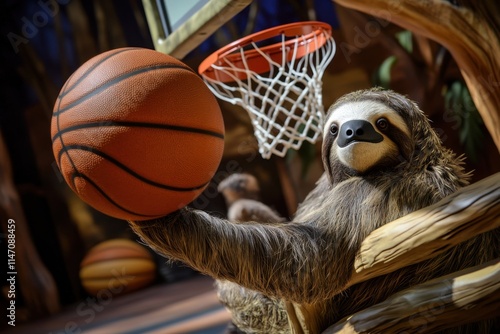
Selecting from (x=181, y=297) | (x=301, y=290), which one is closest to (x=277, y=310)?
(x=301, y=290)

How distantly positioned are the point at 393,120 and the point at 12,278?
3862 millimetres

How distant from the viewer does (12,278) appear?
4.34m

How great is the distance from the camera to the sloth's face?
4.61 ft

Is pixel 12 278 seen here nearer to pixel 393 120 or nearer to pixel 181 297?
pixel 181 297

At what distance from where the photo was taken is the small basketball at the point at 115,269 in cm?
451

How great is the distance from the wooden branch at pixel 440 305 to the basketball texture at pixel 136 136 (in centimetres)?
57

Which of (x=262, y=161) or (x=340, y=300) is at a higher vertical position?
(x=340, y=300)

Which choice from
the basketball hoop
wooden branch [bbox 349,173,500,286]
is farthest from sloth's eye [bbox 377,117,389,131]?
the basketball hoop

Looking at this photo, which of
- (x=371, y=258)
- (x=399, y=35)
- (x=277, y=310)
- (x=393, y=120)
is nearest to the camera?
(x=371, y=258)

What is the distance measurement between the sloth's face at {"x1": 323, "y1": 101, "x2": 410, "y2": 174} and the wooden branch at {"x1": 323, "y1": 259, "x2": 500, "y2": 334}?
1.12 ft

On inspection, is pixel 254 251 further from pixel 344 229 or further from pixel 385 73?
pixel 385 73

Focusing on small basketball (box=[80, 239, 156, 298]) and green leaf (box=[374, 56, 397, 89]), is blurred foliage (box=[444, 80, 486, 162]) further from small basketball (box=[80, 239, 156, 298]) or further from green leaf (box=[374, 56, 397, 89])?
small basketball (box=[80, 239, 156, 298])

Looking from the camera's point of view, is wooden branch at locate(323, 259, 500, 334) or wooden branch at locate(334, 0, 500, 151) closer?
wooden branch at locate(323, 259, 500, 334)

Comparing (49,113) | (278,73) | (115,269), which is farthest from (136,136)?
(49,113)
